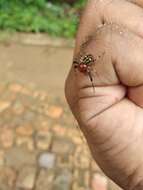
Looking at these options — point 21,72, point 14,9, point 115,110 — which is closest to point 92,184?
point 21,72

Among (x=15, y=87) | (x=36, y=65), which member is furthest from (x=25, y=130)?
(x=36, y=65)

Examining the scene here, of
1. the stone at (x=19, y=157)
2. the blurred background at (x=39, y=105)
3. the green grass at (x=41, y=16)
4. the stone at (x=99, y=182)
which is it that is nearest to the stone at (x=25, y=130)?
the blurred background at (x=39, y=105)

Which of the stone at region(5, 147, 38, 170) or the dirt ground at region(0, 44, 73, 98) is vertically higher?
the dirt ground at region(0, 44, 73, 98)

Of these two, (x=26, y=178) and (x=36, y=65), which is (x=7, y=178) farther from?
(x=36, y=65)

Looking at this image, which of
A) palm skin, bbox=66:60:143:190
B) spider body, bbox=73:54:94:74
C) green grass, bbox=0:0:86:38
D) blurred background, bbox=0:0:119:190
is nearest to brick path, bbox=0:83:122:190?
blurred background, bbox=0:0:119:190

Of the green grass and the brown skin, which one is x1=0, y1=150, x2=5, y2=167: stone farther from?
the brown skin

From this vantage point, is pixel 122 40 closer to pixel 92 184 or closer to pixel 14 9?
pixel 92 184
